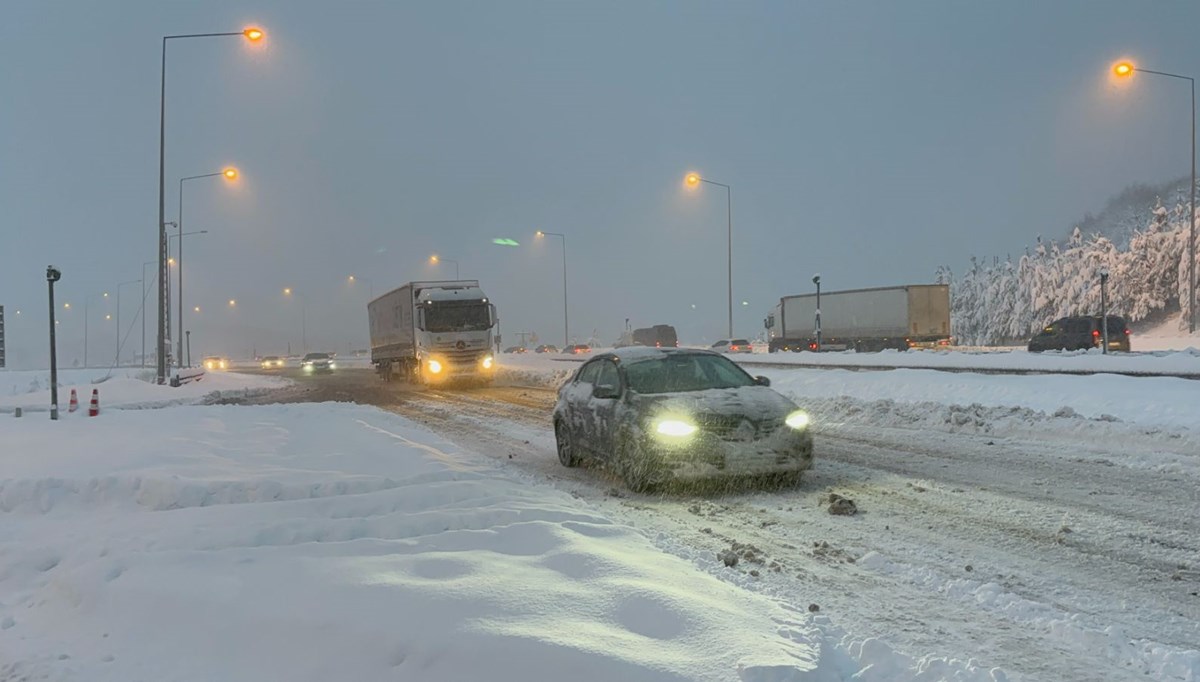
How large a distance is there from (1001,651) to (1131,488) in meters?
5.12

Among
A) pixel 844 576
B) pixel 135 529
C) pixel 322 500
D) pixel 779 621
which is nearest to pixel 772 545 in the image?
pixel 844 576

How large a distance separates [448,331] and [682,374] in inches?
808

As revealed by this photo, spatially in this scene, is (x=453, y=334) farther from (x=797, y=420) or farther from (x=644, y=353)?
(x=797, y=420)

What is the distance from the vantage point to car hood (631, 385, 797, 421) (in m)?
7.88

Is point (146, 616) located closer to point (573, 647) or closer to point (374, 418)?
point (573, 647)

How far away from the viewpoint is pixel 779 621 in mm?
4008

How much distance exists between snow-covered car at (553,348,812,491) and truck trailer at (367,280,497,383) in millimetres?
19756

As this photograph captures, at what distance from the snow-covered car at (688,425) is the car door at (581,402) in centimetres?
6

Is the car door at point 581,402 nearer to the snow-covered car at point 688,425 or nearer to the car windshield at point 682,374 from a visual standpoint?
the snow-covered car at point 688,425

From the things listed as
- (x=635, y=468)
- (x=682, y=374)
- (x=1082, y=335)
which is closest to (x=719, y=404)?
(x=635, y=468)

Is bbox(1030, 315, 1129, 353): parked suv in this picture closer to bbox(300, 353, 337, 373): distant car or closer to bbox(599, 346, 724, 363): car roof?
bbox(599, 346, 724, 363): car roof

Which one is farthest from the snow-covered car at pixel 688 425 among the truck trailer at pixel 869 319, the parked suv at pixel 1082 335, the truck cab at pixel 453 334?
the truck trailer at pixel 869 319

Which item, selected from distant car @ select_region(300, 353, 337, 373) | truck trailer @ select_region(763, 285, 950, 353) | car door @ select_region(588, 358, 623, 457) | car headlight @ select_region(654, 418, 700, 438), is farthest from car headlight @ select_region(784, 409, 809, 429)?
distant car @ select_region(300, 353, 337, 373)

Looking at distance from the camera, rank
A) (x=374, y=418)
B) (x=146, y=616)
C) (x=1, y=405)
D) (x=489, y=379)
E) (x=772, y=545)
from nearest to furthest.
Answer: (x=146, y=616)
(x=772, y=545)
(x=374, y=418)
(x=1, y=405)
(x=489, y=379)
